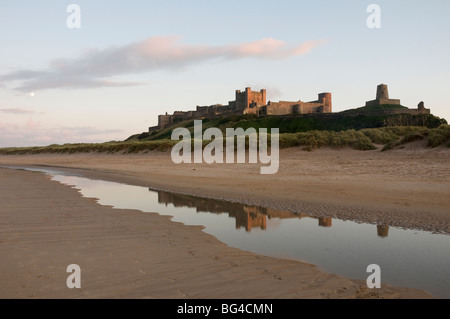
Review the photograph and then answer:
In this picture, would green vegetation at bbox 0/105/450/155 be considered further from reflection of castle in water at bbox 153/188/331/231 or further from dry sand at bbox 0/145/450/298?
reflection of castle in water at bbox 153/188/331/231

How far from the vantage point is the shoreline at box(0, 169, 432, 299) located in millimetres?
4258

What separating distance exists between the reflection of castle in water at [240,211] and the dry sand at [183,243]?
60 cm

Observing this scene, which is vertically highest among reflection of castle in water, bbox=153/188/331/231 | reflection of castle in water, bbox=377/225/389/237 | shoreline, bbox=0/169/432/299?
shoreline, bbox=0/169/432/299

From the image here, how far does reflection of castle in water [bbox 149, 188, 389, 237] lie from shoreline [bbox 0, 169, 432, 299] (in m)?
1.70

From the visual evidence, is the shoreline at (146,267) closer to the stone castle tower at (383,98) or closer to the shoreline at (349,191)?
the shoreline at (349,191)

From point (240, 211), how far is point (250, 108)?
95.0 metres

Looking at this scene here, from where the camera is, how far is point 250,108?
10381cm

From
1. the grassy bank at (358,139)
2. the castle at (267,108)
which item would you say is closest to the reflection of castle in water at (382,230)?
the grassy bank at (358,139)

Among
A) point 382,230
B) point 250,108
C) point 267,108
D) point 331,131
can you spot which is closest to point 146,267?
point 382,230

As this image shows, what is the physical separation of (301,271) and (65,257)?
3656 mm

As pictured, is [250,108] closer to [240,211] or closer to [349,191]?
[349,191]

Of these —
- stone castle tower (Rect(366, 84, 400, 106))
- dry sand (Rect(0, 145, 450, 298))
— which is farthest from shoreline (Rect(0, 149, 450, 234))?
stone castle tower (Rect(366, 84, 400, 106))
